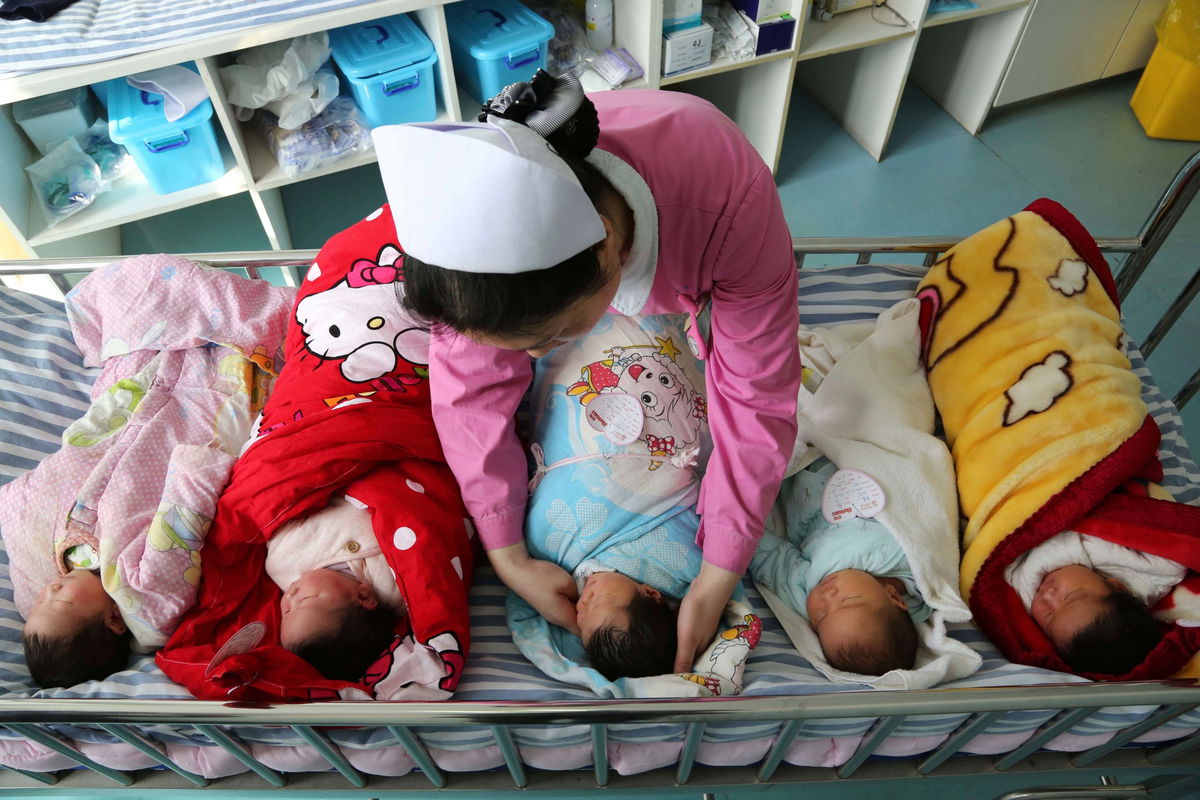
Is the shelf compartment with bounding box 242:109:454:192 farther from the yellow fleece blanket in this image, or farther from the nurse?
the yellow fleece blanket

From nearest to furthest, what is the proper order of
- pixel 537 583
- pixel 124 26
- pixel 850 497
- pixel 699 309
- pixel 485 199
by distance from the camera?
pixel 485 199 → pixel 699 309 → pixel 537 583 → pixel 850 497 → pixel 124 26

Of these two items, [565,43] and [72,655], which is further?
[565,43]

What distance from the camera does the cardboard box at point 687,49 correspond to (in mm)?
2406

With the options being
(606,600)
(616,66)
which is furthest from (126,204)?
(606,600)

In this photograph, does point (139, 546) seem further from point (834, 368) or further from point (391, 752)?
point (834, 368)

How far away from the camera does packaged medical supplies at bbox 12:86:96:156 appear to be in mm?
2164

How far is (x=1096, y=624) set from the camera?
129 centimetres

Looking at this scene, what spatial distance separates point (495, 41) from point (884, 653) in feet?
6.07

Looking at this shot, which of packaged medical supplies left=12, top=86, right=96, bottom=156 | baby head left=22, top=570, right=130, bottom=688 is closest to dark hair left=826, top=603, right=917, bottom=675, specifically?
baby head left=22, top=570, right=130, bottom=688

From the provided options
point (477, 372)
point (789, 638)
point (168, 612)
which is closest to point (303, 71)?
point (477, 372)

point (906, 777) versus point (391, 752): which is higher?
point (391, 752)

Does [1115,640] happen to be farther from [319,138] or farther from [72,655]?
[319,138]

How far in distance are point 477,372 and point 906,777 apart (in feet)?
3.08

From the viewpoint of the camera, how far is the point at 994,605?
1389 millimetres
